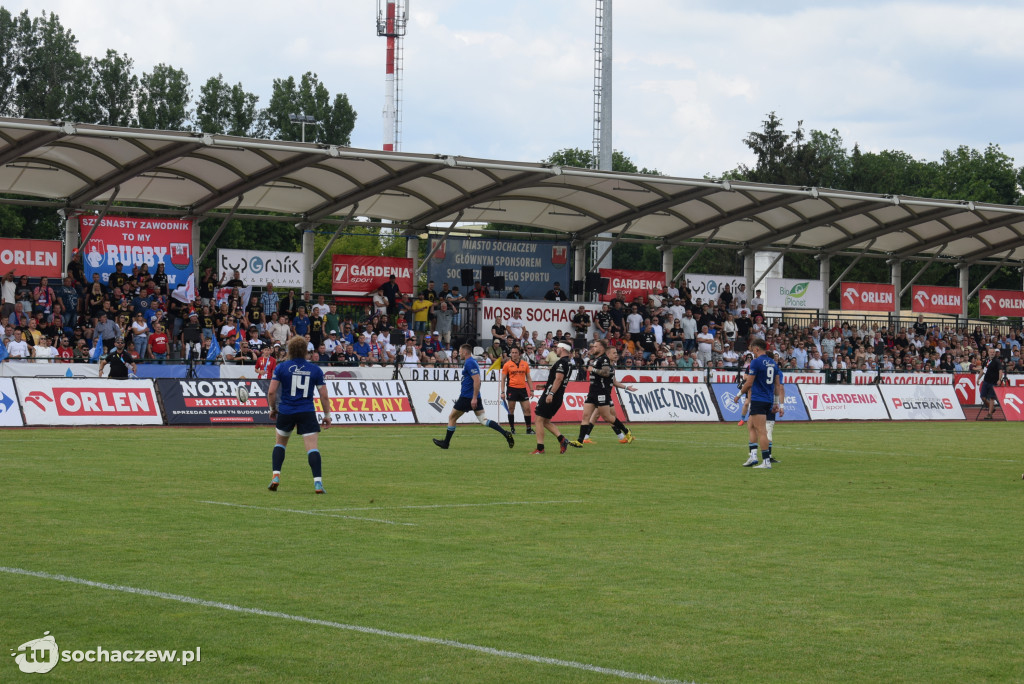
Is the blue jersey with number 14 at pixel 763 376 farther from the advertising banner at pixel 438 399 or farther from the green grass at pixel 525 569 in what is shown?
the advertising banner at pixel 438 399

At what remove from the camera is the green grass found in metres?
7.25

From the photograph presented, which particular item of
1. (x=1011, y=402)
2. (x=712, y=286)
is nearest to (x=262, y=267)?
(x=712, y=286)

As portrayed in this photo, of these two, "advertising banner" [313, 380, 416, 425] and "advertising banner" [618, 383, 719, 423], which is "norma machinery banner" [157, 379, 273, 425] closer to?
"advertising banner" [313, 380, 416, 425]

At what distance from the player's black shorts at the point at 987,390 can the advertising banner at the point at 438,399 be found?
16941 mm

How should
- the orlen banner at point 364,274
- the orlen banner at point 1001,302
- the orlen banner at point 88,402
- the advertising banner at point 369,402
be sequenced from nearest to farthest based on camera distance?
the orlen banner at point 88,402 → the advertising banner at point 369,402 → the orlen banner at point 364,274 → the orlen banner at point 1001,302

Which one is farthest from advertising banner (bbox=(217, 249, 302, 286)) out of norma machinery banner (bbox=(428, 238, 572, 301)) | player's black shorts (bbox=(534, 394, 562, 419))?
player's black shorts (bbox=(534, 394, 562, 419))

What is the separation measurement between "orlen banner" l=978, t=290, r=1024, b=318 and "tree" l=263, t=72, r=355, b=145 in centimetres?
4969

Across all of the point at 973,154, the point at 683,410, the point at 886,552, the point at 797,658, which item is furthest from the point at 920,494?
the point at 973,154

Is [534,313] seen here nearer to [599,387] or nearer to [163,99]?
[599,387]

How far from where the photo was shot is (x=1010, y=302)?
55.9 meters

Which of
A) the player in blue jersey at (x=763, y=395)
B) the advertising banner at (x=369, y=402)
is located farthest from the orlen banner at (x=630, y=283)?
the player in blue jersey at (x=763, y=395)

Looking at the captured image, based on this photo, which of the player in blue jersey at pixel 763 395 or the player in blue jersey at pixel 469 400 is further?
the player in blue jersey at pixel 469 400

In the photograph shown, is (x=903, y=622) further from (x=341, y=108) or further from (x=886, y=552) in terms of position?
(x=341, y=108)

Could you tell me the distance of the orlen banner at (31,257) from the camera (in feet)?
113
